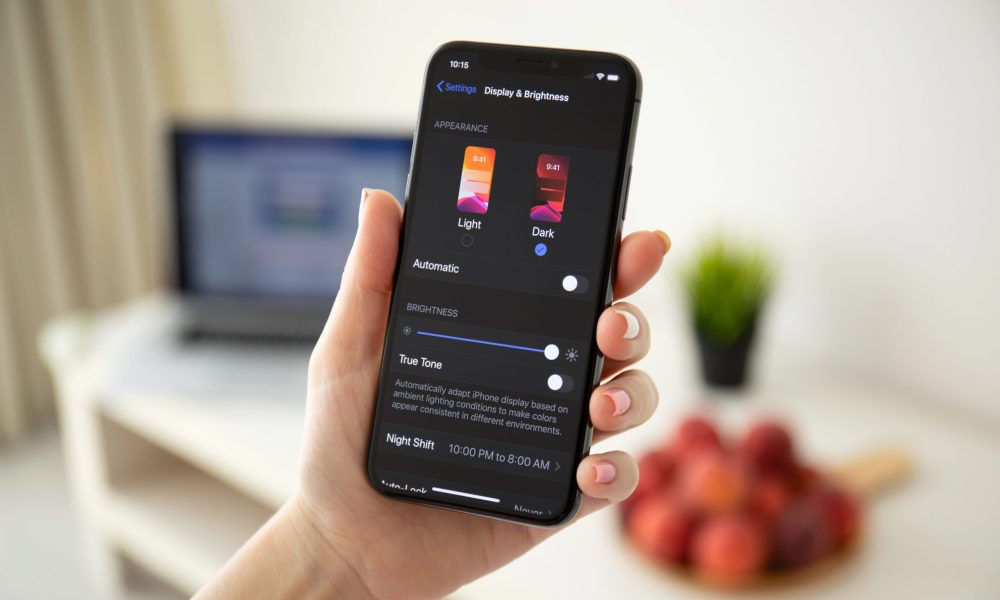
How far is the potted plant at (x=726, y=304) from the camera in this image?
135cm

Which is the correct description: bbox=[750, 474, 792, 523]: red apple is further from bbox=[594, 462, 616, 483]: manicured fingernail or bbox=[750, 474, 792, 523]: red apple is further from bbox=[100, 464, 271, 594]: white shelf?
bbox=[100, 464, 271, 594]: white shelf

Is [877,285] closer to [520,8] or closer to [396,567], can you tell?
[520,8]

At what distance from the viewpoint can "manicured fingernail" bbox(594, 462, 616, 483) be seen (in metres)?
0.61

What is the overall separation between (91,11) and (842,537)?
1.90m

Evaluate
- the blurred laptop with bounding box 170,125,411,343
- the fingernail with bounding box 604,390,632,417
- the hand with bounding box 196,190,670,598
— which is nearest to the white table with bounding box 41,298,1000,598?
the blurred laptop with bounding box 170,125,411,343

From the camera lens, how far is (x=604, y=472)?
61 centimetres

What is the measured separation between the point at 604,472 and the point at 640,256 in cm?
15

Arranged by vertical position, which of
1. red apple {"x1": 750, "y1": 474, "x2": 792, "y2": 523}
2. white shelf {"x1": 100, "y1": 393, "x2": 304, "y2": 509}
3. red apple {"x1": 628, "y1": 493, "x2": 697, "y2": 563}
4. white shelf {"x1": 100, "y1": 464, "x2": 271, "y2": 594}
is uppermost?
red apple {"x1": 750, "y1": 474, "x2": 792, "y2": 523}

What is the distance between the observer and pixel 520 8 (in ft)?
5.23

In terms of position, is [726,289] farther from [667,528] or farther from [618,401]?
[618,401]

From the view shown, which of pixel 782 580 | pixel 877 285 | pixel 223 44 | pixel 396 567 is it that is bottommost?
pixel 782 580

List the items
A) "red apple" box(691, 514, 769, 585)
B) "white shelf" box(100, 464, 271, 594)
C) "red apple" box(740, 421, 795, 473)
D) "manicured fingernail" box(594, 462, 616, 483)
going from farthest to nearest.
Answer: "white shelf" box(100, 464, 271, 594)
"red apple" box(740, 421, 795, 473)
"red apple" box(691, 514, 769, 585)
"manicured fingernail" box(594, 462, 616, 483)

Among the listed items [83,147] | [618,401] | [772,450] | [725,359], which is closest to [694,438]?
[772,450]

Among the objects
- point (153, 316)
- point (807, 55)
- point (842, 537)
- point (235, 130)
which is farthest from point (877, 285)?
point (153, 316)
